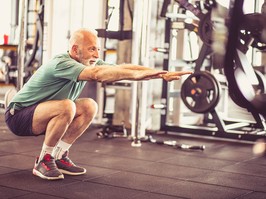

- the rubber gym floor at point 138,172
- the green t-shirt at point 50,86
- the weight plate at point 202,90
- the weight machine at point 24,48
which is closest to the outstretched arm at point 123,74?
the green t-shirt at point 50,86

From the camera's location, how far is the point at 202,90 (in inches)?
187

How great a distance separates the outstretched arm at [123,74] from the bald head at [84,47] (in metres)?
0.30

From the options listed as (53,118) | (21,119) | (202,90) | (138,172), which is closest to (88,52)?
(53,118)

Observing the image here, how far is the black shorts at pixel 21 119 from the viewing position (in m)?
2.90

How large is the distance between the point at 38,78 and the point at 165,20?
267 centimetres

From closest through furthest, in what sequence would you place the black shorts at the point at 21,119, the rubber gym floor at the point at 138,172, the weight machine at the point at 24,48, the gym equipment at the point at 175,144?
the rubber gym floor at the point at 138,172
the black shorts at the point at 21,119
the gym equipment at the point at 175,144
the weight machine at the point at 24,48

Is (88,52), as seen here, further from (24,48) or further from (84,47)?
(24,48)

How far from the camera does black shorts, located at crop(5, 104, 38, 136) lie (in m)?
2.90

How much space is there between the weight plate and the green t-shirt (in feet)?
6.25

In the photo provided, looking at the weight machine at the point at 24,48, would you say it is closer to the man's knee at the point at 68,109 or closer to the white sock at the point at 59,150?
the white sock at the point at 59,150

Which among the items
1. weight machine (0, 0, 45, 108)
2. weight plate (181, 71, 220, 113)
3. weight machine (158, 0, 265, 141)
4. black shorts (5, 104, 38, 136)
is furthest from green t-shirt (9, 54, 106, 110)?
weight plate (181, 71, 220, 113)

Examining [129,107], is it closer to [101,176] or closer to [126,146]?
[126,146]

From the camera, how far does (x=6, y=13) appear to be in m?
9.32

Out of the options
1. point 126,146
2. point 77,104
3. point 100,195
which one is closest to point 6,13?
point 126,146
